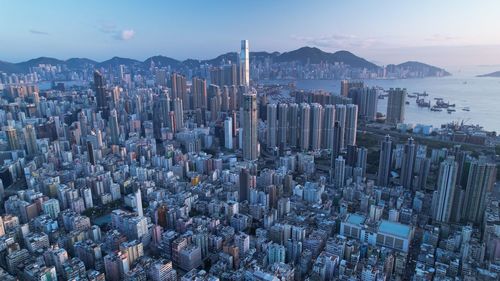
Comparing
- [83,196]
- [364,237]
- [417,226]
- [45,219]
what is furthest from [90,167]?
[417,226]

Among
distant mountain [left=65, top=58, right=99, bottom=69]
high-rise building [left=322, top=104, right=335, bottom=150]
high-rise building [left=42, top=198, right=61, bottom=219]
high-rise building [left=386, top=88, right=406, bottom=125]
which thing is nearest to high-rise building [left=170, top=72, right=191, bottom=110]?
high-rise building [left=322, top=104, right=335, bottom=150]

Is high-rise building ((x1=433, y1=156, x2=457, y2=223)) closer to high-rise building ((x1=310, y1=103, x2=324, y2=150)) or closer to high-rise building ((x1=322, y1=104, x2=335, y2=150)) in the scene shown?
high-rise building ((x1=322, y1=104, x2=335, y2=150))

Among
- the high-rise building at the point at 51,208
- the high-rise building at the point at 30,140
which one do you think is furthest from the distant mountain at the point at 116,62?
the high-rise building at the point at 51,208

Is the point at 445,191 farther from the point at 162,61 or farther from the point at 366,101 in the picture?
the point at 162,61

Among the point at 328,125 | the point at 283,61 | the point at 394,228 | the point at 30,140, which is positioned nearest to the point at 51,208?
the point at 30,140

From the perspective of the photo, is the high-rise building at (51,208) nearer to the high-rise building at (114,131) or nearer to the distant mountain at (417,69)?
the high-rise building at (114,131)
